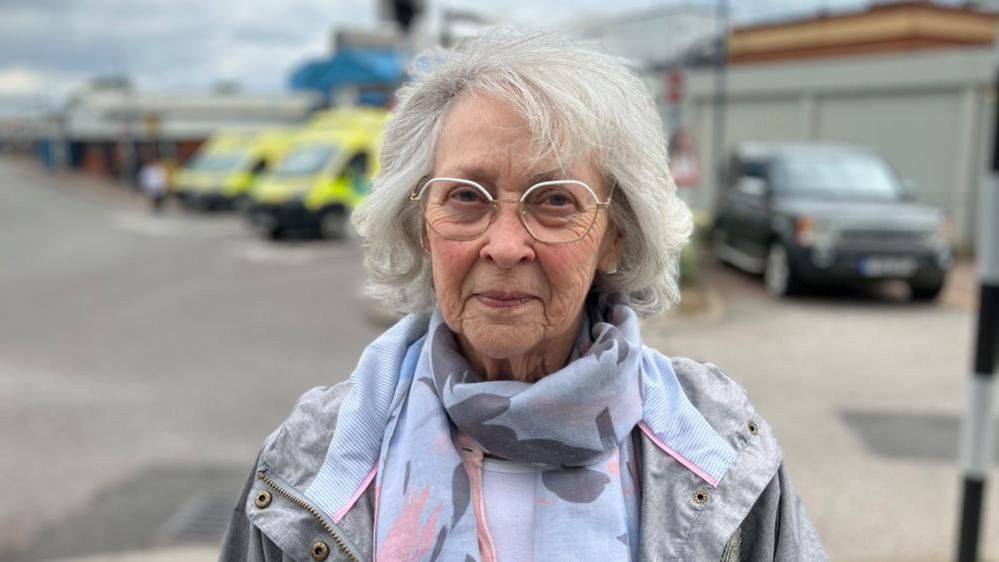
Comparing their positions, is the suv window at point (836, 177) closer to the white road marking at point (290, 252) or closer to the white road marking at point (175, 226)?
the white road marking at point (290, 252)

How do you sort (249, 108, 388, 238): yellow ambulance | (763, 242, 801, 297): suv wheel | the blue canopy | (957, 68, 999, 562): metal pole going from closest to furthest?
(957, 68, 999, 562): metal pole < (763, 242, 801, 297): suv wheel < the blue canopy < (249, 108, 388, 238): yellow ambulance

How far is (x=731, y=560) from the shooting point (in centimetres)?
153

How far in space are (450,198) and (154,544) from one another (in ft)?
11.8

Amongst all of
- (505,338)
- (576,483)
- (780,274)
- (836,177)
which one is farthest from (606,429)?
(836,177)

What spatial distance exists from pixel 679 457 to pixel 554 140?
60 cm

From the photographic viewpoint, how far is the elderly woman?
152 cm

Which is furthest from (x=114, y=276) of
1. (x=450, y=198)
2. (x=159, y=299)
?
(x=450, y=198)

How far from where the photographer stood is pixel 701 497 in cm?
153

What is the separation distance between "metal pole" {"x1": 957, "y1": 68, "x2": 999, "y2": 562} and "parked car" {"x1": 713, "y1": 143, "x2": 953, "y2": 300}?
6.49 m

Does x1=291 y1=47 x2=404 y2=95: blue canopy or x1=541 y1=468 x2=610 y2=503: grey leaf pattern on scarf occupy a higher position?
x1=291 y1=47 x2=404 y2=95: blue canopy

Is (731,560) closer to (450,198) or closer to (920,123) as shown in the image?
(450,198)

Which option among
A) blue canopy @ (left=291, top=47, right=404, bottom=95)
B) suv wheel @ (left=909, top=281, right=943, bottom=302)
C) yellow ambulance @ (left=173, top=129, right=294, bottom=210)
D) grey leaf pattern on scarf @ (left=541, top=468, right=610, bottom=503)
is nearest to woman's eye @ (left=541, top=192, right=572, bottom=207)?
grey leaf pattern on scarf @ (left=541, top=468, right=610, bottom=503)

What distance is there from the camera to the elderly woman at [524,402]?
5.00ft

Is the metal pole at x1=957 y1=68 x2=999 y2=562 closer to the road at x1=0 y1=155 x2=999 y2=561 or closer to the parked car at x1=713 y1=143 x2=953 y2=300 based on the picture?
the road at x1=0 y1=155 x2=999 y2=561
